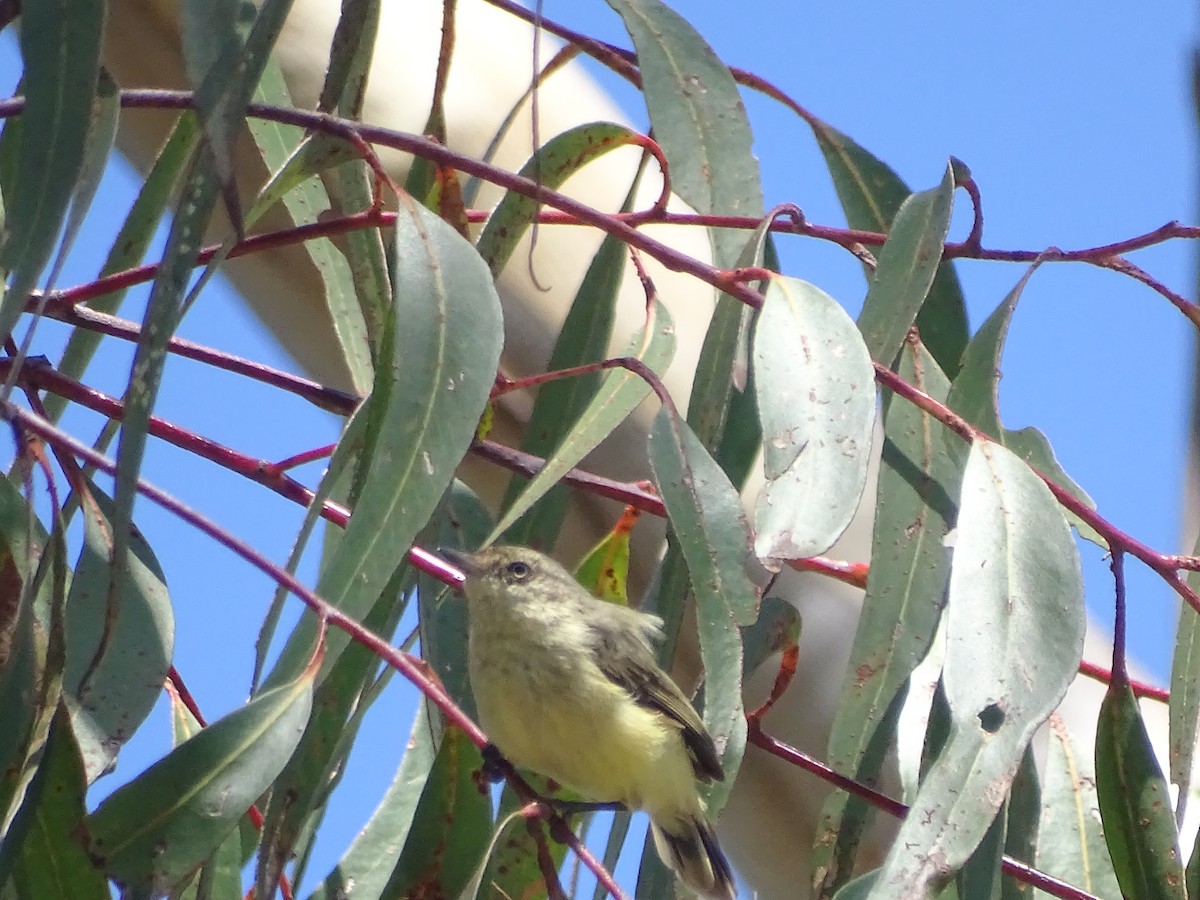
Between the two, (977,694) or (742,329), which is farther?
(742,329)

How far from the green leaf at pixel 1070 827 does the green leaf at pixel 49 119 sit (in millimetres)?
1603

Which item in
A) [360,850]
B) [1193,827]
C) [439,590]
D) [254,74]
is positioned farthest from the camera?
[1193,827]

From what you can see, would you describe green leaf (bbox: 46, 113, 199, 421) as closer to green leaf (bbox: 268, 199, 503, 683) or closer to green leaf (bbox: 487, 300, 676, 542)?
green leaf (bbox: 268, 199, 503, 683)

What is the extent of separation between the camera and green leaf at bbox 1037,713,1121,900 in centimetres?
224

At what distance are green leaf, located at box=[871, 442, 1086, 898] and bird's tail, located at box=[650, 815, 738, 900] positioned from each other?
0.89 m

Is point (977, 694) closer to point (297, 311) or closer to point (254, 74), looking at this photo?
point (254, 74)

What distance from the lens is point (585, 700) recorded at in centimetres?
231

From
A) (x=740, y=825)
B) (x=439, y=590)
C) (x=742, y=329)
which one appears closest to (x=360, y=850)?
(x=439, y=590)

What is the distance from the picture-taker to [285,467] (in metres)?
1.87

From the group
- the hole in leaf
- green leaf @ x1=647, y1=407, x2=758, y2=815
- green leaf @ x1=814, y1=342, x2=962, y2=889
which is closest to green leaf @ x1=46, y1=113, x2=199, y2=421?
green leaf @ x1=647, y1=407, x2=758, y2=815

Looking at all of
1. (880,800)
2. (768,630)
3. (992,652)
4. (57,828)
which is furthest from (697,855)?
(57,828)

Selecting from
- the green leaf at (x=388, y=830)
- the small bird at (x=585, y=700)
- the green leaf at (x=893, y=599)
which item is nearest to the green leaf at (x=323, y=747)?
the green leaf at (x=388, y=830)

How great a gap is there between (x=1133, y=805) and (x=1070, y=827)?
0.38 metres

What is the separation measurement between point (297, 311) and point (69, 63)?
1598 millimetres
